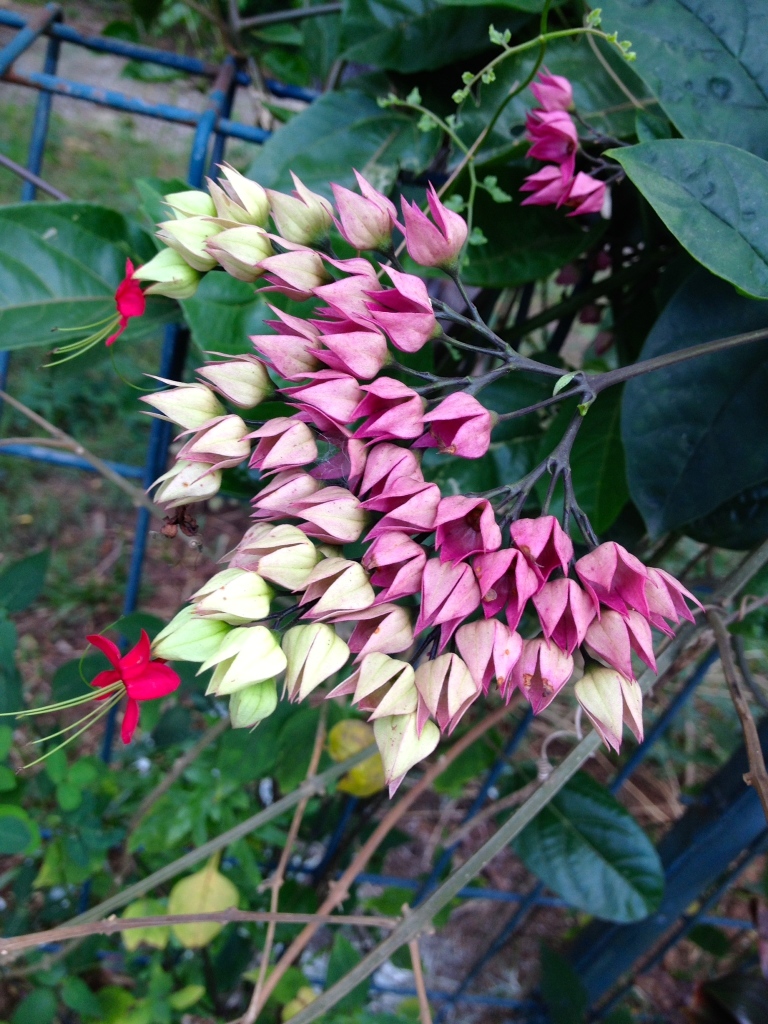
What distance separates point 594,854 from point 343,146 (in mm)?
732

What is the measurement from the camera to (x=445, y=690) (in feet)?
1.10

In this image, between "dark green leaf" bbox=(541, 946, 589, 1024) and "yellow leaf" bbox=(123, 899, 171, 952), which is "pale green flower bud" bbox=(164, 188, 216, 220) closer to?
"yellow leaf" bbox=(123, 899, 171, 952)

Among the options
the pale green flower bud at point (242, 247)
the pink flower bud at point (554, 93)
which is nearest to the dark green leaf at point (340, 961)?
the pale green flower bud at point (242, 247)

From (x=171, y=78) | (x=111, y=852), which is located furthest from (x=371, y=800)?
(x=171, y=78)

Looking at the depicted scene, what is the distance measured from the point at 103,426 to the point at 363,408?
1802mm

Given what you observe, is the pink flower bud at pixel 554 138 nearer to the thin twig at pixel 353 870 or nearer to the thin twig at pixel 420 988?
the thin twig at pixel 353 870

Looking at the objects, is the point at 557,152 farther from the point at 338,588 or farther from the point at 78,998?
the point at 78,998

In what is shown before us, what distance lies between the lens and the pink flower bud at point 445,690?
327 mm

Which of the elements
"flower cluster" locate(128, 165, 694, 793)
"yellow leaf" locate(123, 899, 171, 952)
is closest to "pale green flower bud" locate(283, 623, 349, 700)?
"flower cluster" locate(128, 165, 694, 793)

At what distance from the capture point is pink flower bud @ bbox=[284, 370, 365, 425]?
1.04 ft

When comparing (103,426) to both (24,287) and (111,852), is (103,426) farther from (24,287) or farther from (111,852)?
(24,287)

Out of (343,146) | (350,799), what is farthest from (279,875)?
(343,146)

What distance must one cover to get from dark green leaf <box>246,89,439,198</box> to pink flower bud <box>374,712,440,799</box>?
452 millimetres

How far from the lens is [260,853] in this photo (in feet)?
2.88
